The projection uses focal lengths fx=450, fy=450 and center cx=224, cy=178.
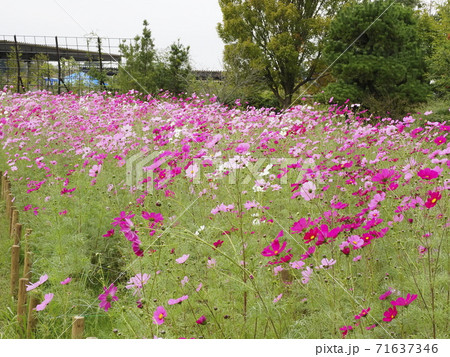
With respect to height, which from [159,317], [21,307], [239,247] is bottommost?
[21,307]

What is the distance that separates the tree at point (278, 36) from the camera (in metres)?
17.0

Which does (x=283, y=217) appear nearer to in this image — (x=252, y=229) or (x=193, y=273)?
(x=252, y=229)

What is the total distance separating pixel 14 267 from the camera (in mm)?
2486

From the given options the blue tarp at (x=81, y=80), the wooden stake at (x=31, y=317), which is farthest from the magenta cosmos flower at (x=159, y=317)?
the blue tarp at (x=81, y=80)

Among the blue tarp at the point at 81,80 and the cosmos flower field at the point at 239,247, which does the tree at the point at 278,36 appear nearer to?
the blue tarp at the point at 81,80

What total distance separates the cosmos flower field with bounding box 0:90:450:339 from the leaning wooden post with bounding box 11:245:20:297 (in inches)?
6.6

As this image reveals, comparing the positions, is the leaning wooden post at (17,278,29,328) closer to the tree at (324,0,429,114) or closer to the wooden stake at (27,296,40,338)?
the wooden stake at (27,296,40,338)

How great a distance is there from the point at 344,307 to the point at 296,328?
228 millimetres

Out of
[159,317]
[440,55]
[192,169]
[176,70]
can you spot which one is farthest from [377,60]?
[159,317]

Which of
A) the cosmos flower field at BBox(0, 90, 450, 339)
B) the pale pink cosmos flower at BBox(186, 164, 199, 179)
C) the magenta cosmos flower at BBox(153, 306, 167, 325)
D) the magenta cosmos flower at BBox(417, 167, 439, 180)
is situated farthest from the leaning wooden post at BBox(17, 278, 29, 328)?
the magenta cosmos flower at BBox(417, 167, 439, 180)

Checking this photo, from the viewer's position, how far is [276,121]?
574 centimetres

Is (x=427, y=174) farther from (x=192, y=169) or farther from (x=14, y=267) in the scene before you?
(x=14, y=267)

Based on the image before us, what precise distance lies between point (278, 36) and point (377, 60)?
662cm

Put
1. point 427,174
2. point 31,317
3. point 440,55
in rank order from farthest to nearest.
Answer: point 440,55
point 31,317
point 427,174
